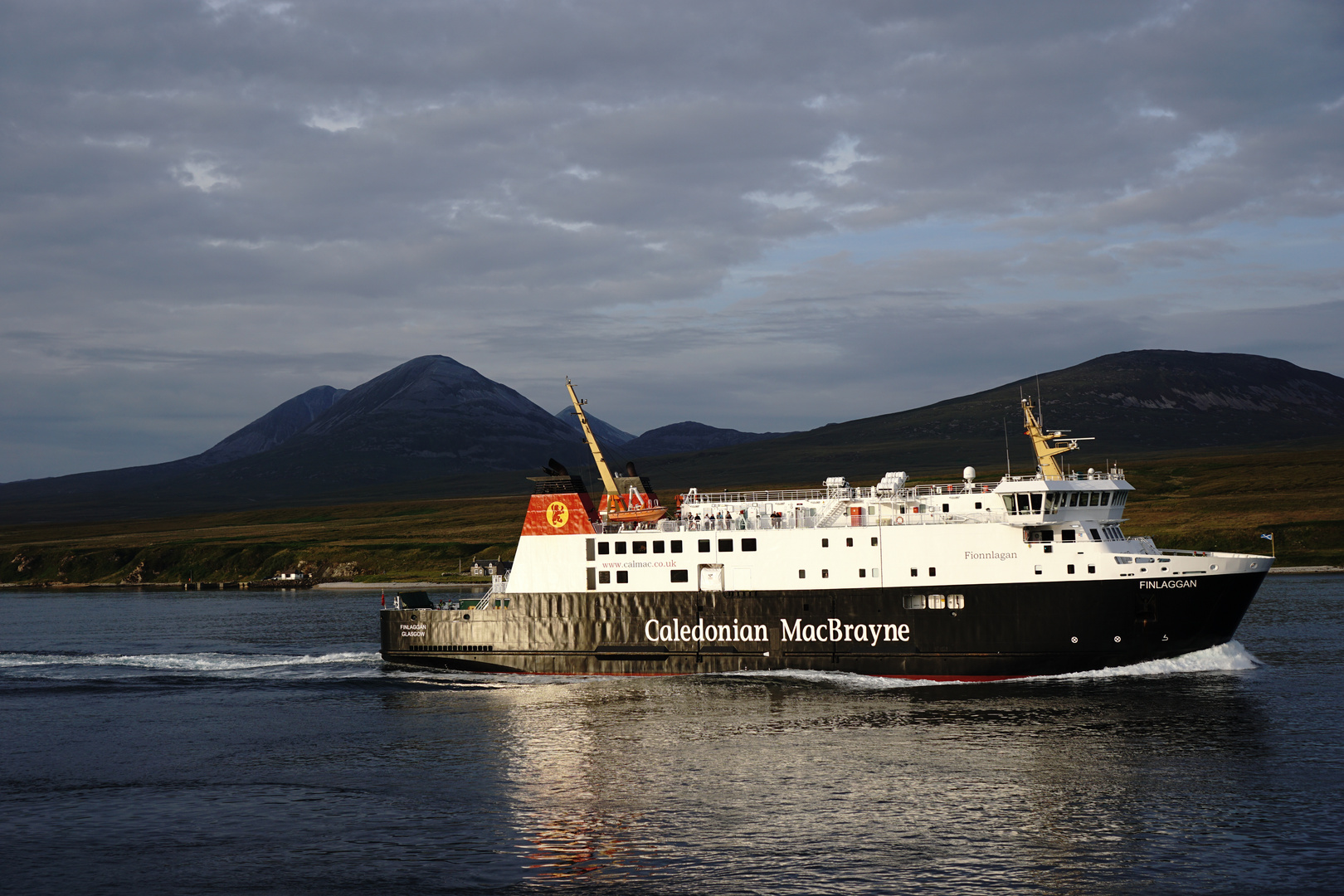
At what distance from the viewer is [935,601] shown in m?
37.5

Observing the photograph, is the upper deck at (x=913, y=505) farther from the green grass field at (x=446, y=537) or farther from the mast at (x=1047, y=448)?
the green grass field at (x=446, y=537)

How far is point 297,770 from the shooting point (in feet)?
99.3

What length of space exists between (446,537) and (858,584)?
88695mm

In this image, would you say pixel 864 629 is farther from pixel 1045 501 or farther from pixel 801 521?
pixel 1045 501

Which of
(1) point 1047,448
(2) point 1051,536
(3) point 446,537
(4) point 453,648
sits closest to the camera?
(2) point 1051,536

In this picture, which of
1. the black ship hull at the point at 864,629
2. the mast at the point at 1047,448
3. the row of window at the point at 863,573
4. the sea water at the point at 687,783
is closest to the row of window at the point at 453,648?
the black ship hull at the point at 864,629

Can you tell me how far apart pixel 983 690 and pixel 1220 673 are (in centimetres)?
923

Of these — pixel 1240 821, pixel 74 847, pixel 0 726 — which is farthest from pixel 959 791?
pixel 0 726

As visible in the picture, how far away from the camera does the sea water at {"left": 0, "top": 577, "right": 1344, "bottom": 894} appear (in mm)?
21844

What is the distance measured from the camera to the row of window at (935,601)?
122 feet

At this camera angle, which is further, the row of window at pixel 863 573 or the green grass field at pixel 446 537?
the green grass field at pixel 446 537

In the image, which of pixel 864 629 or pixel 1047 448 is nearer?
pixel 864 629

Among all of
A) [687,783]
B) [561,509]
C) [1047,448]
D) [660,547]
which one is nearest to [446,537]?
[561,509]

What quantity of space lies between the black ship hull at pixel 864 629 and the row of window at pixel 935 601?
79 mm
